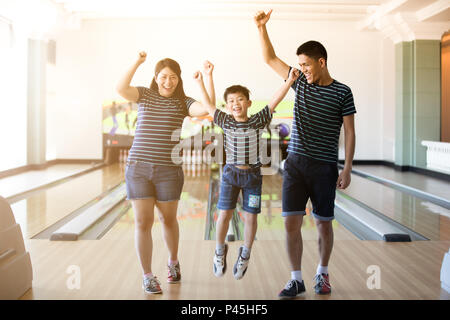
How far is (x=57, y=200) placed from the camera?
5.12 metres

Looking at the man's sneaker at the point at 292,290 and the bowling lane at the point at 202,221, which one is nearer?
the man's sneaker at the point at 292,290

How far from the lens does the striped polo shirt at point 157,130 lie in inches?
83.4

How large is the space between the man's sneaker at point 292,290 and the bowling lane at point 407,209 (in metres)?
1.82

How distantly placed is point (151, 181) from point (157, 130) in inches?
9.9

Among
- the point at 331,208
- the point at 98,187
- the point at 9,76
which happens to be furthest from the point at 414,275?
the point at 9,76

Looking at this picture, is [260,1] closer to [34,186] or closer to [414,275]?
[34,186]

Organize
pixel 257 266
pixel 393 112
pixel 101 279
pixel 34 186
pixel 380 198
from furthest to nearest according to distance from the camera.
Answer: pixel 393 112, pixel 34 186, pixel 380 198, pixel 257 266, pixel 101 279

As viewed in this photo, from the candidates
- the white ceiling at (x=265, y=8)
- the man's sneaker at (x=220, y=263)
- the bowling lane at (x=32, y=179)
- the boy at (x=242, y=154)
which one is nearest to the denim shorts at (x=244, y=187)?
the boy at (x=242, y=154)

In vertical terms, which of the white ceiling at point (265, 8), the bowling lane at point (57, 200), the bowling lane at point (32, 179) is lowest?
the bowling lane at point (57, 200)

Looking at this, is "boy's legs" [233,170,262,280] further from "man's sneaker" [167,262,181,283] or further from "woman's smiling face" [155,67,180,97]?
"woman's smiling face" [155,67,180,97]

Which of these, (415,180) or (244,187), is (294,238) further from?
(415,180)

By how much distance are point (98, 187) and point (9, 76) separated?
9.94 ft

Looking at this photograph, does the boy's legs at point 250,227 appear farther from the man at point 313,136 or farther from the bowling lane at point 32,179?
the bowling lane at point 32,179

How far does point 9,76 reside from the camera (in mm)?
7535
